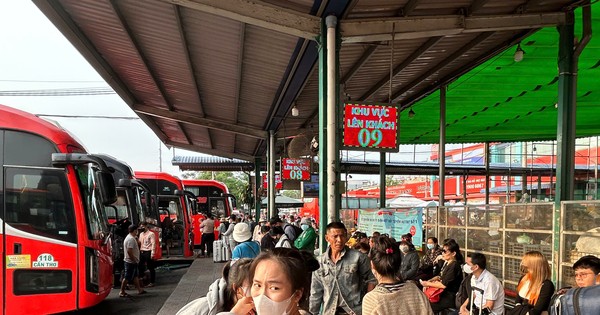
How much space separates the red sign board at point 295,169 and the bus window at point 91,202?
861 centimetres

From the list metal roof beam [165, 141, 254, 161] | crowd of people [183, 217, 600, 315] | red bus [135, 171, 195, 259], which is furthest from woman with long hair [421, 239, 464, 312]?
metal roof beam [165, 141, 254, 161]

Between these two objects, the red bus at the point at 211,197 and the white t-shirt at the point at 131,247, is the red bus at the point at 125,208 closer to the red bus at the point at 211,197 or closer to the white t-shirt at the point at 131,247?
the white t-shirt at the point at 131,247

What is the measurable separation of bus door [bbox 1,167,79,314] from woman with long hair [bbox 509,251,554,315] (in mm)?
5714

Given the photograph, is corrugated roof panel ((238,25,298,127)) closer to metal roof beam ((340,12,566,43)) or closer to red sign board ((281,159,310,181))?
metal roof beam ((340,12,566,43))

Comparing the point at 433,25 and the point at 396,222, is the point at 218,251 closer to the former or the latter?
the point at 396,222

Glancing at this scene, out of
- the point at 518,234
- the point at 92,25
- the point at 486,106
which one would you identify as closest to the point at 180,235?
the point at 92,25

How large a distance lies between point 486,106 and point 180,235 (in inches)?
470

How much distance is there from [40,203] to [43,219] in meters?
0.23

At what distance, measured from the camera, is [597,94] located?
14.0m

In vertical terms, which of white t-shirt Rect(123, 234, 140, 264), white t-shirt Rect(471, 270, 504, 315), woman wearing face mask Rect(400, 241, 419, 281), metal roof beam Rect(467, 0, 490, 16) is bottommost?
white t-shirt Rect(123, 234, 140, 264)

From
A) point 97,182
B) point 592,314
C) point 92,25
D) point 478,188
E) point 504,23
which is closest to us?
point 592,314

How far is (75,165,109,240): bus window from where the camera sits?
277 inches

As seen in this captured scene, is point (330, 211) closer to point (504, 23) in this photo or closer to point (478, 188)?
point (504, 23)

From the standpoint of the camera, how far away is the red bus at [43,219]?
21.1 feet
